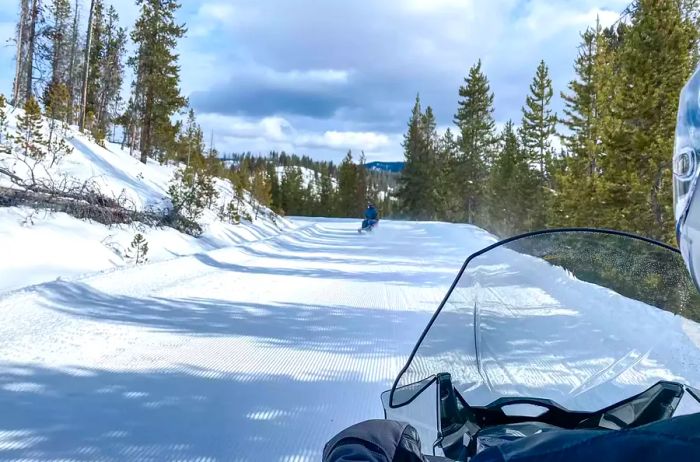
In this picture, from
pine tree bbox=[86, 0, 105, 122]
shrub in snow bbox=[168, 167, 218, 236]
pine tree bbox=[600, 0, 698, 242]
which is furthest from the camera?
pine tree bbox=[86, 0, 105, 122]

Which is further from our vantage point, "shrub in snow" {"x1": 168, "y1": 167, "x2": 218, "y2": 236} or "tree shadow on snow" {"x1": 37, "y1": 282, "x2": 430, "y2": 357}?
"shrub in snow" {"x1": 168, "y1": 167, "x2": 218, "y2": 236}

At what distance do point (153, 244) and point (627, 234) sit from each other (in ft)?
36.6

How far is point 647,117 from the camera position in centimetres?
1408

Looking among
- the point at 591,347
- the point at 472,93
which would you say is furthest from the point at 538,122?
the point at 591,347

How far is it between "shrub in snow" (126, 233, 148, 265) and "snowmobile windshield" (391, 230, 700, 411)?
842cm

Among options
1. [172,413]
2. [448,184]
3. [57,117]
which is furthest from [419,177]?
[172,413]

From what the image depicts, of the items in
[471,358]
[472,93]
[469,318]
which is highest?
[472,93]

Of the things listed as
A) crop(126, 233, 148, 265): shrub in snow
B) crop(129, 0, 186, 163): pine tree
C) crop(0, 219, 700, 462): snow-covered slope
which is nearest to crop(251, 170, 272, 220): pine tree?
crop(129, 0, 186, 163): pine tree

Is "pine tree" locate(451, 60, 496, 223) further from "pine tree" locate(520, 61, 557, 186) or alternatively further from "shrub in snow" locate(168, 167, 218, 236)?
"shrub in snow" locate(168, 167, 218, 236)

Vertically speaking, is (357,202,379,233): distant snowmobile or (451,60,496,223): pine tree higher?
(451,60,496,223): pine tree

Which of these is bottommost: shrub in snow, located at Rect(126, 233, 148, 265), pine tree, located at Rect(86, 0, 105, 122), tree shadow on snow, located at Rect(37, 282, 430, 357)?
tree shadow on snow, located at Rect(37, 282, 430, 357)

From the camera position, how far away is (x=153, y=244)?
11305 millimetres

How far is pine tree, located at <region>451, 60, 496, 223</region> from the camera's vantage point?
44250 millimetres

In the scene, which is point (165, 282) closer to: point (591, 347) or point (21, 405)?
point (21, 405)
